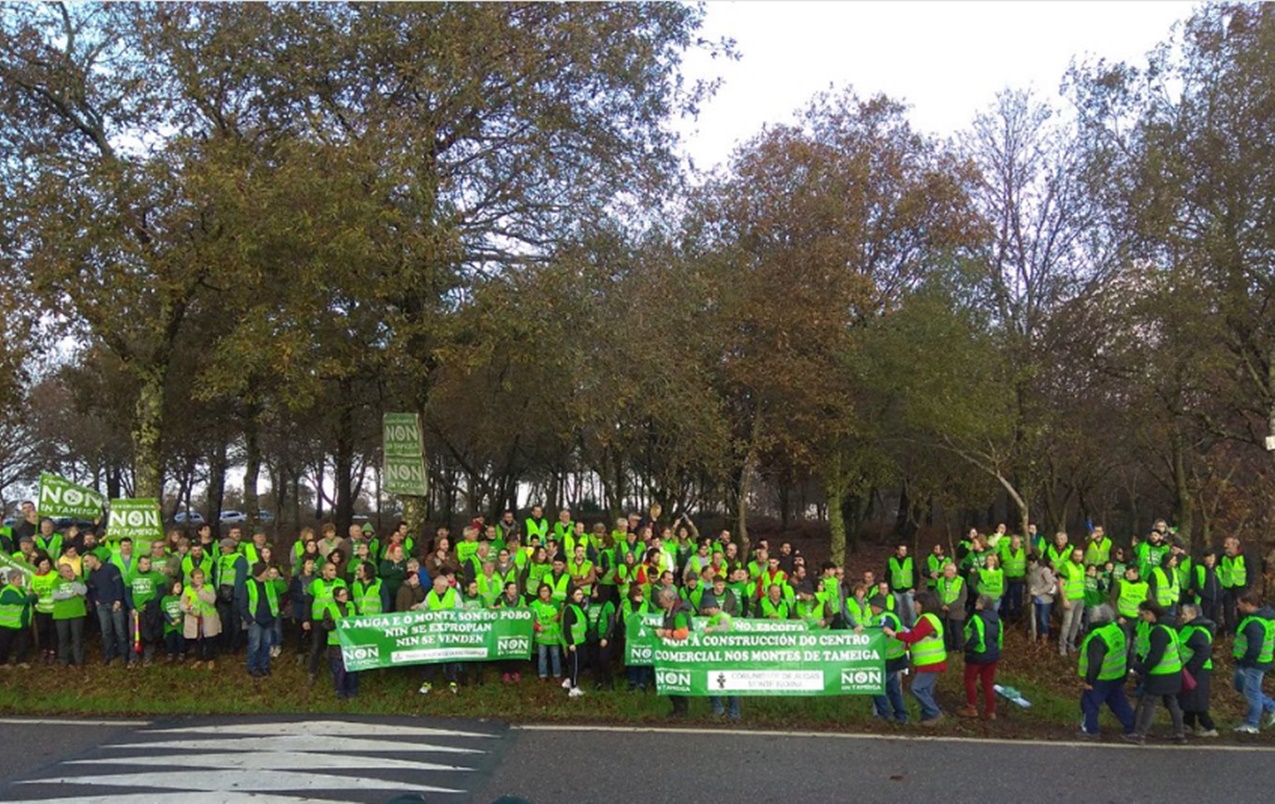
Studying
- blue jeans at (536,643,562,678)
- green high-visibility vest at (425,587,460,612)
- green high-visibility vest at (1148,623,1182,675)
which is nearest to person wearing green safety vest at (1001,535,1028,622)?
green high-visibility vest at (1148,623,1182,675)

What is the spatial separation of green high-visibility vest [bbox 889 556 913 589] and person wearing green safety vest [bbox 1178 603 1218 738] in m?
5.45

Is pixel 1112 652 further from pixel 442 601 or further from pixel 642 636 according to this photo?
pixel 442 601

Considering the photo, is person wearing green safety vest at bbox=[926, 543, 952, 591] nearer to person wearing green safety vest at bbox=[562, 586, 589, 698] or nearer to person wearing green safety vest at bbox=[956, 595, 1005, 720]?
person wearing green safety vest at bbox=[956, 595, 1005, 720]

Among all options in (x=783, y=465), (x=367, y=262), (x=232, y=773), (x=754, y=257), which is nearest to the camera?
(x=232, y=773)

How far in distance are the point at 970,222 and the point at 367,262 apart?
1718 cm

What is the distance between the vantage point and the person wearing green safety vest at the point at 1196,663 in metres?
10.2

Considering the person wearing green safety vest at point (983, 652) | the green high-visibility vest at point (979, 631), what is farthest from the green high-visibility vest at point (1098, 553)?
the green high-visibility vest at point (979, 631)

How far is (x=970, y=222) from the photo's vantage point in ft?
79.6

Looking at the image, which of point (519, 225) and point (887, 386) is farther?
point (887, 386)

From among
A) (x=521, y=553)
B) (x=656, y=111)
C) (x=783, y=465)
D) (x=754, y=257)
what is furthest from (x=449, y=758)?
(x=783, y=465)

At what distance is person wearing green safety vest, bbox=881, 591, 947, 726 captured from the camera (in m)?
10.5

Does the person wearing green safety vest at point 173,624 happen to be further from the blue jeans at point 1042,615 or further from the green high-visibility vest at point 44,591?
the blue jeans at point 1042,615

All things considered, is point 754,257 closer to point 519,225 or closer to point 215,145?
point 519,225

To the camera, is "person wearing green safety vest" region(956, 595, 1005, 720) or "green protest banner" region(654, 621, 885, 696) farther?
"green protest banner" region(654, 621, 885, 696)
